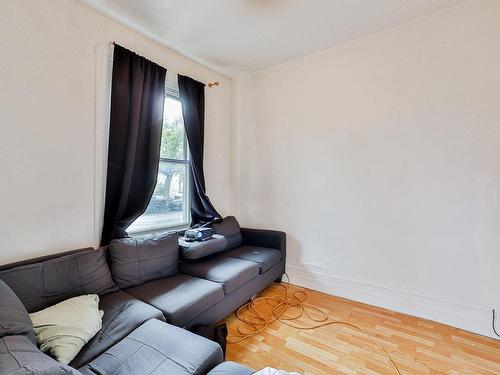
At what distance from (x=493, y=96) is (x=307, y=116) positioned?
62.7 inches

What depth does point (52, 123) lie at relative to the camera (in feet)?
6.09

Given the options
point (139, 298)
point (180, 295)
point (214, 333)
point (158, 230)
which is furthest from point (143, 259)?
point (214, 333)

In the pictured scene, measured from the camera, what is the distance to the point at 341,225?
106 inches

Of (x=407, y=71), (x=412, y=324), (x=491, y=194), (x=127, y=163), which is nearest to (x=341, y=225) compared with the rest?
(x=412, y=324)

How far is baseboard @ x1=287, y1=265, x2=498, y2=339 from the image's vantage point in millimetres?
2051

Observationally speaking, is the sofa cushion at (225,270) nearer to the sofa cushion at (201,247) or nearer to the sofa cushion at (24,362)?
the sofa cushion at (201,247)

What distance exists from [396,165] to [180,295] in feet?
7.44

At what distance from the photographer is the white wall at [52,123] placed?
167cm

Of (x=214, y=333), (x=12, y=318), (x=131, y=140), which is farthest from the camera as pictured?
(x=131, y=140)

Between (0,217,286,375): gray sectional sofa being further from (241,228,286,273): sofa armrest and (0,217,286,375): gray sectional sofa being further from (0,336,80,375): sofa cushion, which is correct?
(241,228,286,273): sofa armrest

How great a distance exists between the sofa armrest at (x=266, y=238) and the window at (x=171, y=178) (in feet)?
2.58

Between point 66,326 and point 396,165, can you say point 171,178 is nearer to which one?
point 66,326

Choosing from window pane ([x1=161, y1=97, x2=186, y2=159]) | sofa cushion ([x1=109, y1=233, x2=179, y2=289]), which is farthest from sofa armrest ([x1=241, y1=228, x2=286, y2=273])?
window pane ([x1=161, y1=97, x2=186, y2=159])

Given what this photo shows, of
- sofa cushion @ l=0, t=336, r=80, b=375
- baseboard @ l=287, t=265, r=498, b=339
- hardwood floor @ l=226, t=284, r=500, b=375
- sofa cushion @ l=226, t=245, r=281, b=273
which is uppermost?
sofa cushion @ l=0, t=336, r=80, b=375
